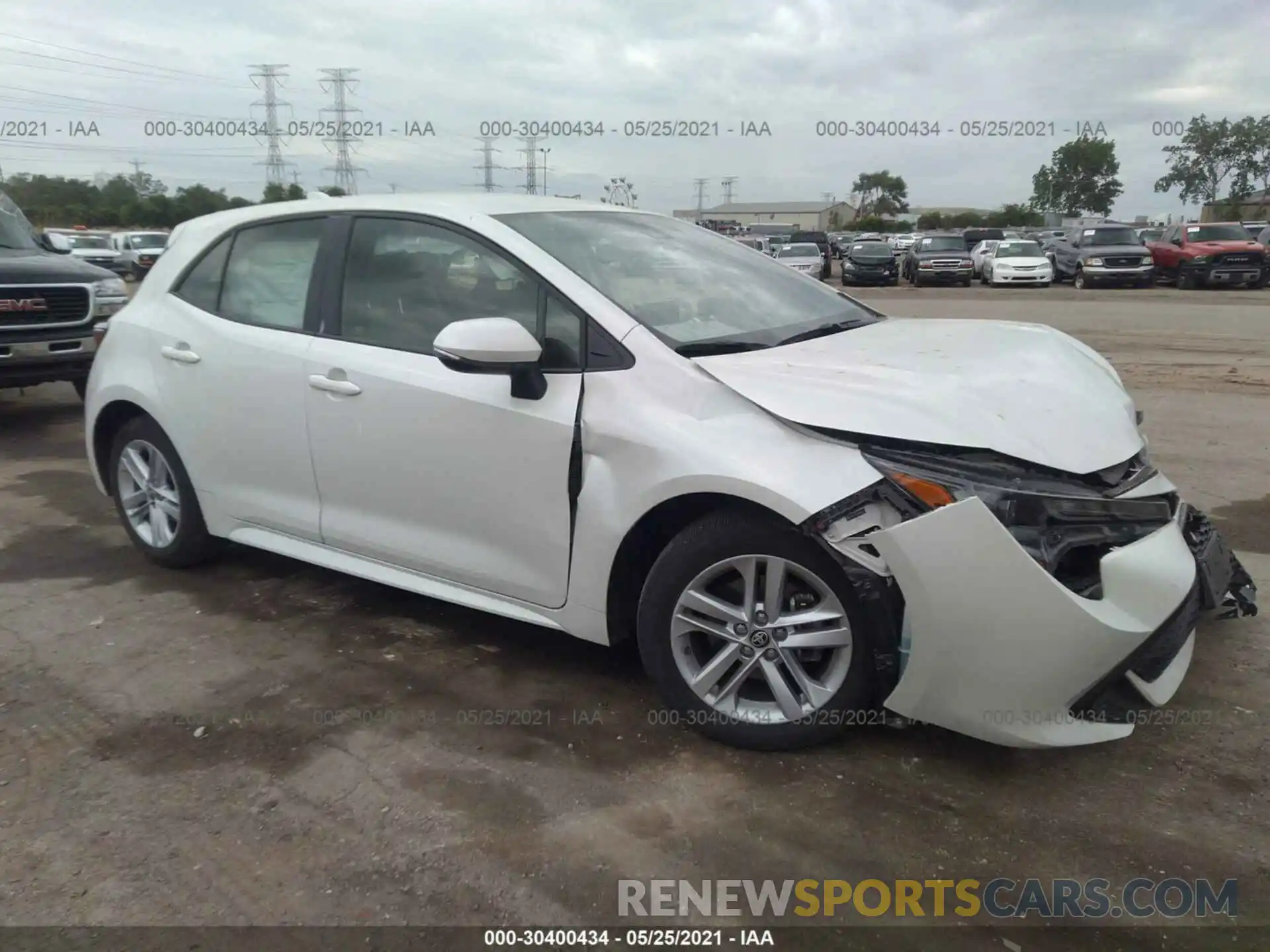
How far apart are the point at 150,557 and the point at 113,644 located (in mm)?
946

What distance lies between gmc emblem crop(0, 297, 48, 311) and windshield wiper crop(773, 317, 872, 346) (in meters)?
7.03

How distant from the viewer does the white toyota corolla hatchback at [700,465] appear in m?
2.64

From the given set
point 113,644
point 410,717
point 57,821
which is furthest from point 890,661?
point 113,644

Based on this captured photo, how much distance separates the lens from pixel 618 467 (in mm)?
3021

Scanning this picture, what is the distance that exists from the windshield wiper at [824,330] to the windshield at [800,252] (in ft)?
85.2

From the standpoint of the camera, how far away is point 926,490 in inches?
103

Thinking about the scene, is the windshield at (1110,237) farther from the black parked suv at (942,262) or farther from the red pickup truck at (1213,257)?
the black parked suv at (942,262)

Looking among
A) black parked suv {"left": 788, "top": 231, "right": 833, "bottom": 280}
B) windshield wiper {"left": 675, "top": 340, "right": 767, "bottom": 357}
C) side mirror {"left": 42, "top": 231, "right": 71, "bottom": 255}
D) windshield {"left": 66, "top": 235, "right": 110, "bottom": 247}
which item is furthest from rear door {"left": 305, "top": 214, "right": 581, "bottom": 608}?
black parked suv {"left": 788, "top": 231, "right": 833, "bottom": 280}

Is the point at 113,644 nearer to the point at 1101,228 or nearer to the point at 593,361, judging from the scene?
the point at 593,361

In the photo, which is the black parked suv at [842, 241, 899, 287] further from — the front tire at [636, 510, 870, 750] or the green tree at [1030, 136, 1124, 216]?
the green tree at [1030, 136, 1124, 216]

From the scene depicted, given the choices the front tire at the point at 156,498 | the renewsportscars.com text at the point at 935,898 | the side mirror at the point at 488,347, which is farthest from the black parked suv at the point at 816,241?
the renewsportscars.com text at the point at 935,898

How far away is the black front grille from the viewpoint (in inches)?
307

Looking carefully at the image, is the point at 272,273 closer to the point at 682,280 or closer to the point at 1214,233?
the point at 682,280

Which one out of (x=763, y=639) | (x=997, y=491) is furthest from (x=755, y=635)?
(x=997, y=491)
